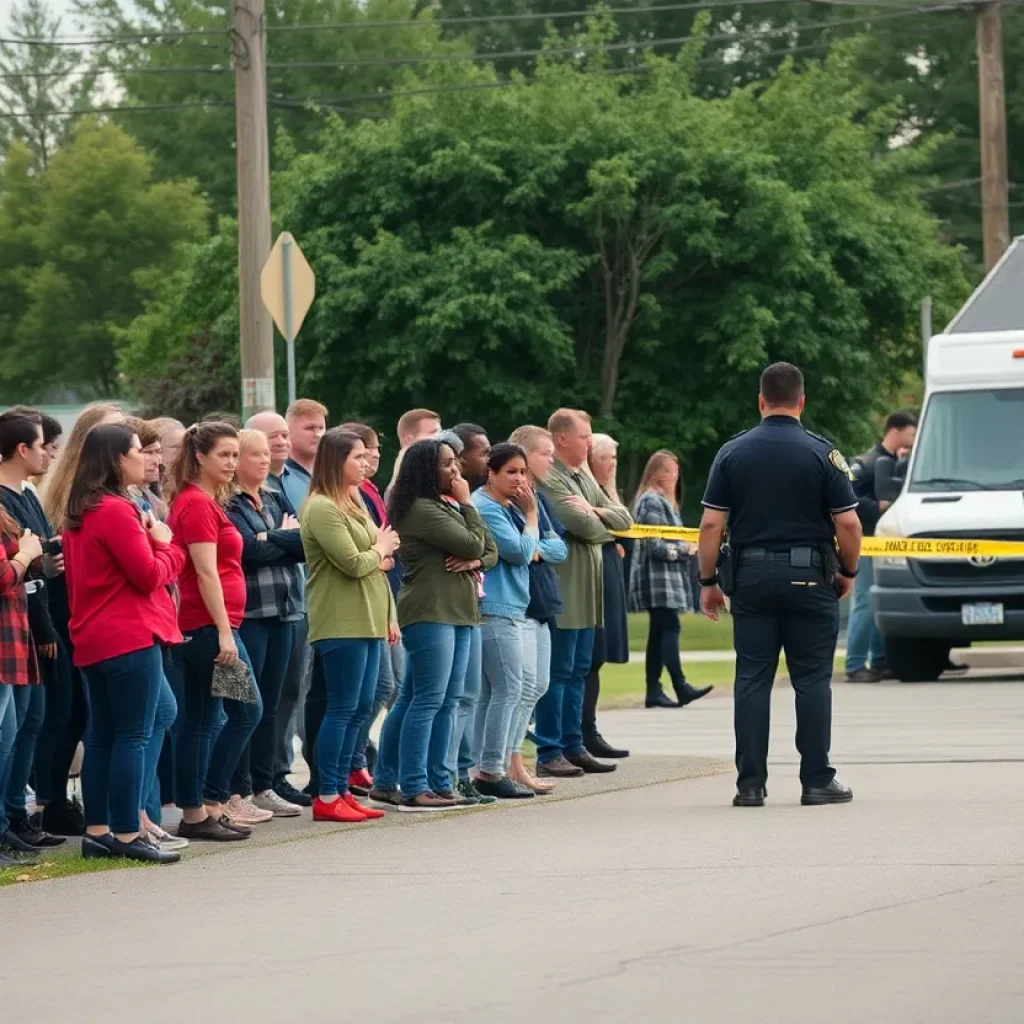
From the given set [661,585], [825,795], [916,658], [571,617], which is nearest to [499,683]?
[571,617]

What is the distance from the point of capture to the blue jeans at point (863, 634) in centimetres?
2158

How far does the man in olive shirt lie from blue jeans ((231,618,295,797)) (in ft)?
6.22

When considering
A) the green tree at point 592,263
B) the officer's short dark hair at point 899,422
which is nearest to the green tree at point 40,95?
the green tree at point 592,263

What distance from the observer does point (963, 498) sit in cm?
2064

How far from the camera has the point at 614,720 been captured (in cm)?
1798

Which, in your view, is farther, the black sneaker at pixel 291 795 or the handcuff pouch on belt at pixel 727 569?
the black sneaker at pixel 291 795

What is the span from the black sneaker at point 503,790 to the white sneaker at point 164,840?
207 centimetres

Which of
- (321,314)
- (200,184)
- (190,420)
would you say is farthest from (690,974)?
(200,184)

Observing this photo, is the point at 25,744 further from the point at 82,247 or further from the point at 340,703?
the point at 82,247

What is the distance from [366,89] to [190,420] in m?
15.2

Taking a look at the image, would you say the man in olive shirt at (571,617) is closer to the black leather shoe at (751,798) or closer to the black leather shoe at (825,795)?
the black leather shoe at (751,798)

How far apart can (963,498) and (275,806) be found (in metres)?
9.88

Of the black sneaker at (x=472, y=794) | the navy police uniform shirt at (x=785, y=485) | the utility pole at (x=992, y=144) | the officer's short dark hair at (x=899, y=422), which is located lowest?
the black sneaker at (x=472, y=794)

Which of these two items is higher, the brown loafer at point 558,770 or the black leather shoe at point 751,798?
the black leather shoe at point 751,798
